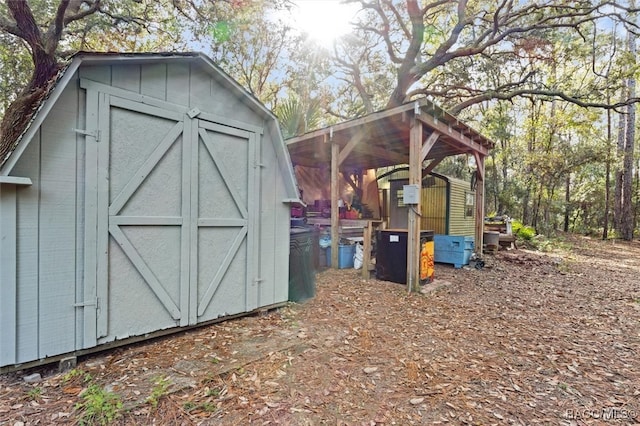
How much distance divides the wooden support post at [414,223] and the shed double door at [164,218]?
2.69m

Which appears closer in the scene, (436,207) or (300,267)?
(300,267)

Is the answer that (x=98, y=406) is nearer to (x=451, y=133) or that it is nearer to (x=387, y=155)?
(x=451, y=133)

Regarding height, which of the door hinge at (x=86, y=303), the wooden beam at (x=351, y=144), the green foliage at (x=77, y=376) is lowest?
the green foliage at (x=77, y=376)

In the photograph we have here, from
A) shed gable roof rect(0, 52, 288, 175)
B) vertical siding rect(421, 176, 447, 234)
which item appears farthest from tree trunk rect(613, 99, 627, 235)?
shed gable roof rect(0, 52, 288, 175)

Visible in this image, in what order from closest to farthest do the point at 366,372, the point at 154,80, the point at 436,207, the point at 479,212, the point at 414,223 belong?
1. the point at 366,372
2. the point at 154,80
3. the point at 414,223
4. the point at 436,207
5. the point at 479,212

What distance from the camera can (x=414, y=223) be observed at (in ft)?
16.3

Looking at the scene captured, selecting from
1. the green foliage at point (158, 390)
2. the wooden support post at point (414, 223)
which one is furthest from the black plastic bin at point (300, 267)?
the green foliage at point (158, 390)

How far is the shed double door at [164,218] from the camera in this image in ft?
8.28

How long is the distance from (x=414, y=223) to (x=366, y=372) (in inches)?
114

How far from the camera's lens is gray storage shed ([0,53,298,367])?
2.21 m

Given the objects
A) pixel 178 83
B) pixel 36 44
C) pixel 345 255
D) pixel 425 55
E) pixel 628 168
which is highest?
pixel 425 55

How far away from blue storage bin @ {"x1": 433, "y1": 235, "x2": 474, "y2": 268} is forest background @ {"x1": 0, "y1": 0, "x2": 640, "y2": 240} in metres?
4.81

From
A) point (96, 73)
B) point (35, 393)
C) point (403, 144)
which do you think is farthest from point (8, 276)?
point (403, 144)

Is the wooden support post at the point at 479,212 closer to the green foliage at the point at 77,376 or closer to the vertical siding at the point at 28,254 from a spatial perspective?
the green foliage at the point at 77,376
